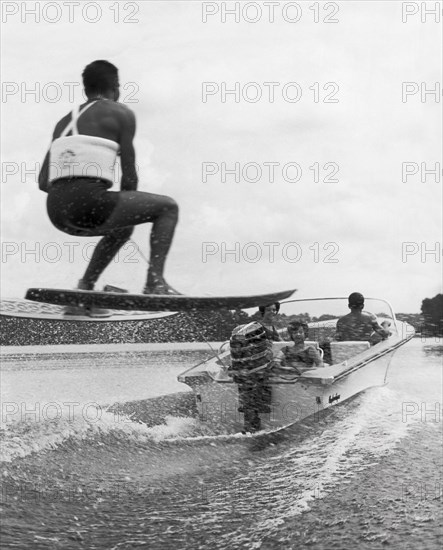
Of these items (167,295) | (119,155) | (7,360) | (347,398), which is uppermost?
(119,155)

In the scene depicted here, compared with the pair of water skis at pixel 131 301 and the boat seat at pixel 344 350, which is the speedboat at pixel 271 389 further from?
the pair of water skis at pixel 131 301

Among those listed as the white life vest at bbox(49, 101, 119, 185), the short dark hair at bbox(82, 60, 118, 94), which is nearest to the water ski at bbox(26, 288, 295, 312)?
the white life vest at bbox(49, 101, 119, 185)

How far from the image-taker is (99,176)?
14.1ft

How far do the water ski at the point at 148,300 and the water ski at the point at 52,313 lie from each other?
0.27m

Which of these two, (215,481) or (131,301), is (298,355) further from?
(131,301)

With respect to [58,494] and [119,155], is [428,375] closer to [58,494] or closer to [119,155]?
[58,494]

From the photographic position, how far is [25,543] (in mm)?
5660

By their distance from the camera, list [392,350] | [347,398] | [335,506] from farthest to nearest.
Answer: [392,350] < [347,398] < [335,506]

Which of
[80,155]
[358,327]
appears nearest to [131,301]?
[80,155]

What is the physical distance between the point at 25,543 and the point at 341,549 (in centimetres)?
260

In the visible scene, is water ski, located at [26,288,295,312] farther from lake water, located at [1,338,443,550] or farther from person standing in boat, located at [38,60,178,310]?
lake water, located at [1,338,443,550]

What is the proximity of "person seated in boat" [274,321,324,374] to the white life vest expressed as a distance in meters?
6.15

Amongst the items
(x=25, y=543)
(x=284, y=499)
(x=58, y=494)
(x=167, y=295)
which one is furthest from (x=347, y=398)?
(x=167, y=295)

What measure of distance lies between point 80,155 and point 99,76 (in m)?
0.56
